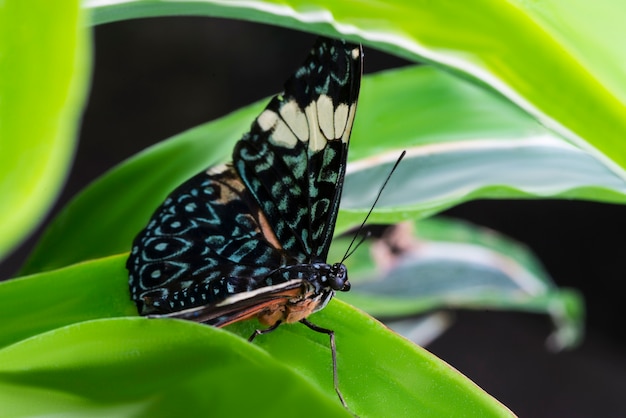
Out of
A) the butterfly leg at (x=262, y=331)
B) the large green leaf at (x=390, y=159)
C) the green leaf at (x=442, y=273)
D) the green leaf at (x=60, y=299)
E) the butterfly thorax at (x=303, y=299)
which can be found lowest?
the green leaf at (x=442, y=273)

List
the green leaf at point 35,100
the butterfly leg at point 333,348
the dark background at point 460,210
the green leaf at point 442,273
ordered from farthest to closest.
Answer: the dark background at point 460,210 < the green leaf at point 442,273 < the butterfly leg at point 333,348 < the green leaf at point 35,100

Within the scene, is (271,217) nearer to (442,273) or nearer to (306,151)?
(306,151)

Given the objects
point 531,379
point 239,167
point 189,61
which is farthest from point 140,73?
point 239,167

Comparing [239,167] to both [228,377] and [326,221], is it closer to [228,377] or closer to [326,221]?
[326,221]

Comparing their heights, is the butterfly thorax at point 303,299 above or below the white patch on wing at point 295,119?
below

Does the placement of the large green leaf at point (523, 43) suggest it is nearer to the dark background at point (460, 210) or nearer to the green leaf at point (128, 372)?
the green leaf at point (128, 372)

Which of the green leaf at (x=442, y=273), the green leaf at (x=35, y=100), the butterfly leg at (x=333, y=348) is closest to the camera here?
the green leaf at (x=35, y=100)

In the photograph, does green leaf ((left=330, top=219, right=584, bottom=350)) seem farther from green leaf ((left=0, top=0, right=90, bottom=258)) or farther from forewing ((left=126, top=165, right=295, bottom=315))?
green leaf ((left=0, top=0, right=90, bottom=258))

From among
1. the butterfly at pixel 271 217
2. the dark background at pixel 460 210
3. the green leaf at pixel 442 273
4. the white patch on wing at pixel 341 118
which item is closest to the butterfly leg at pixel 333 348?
the butterfly at pixel 271 217

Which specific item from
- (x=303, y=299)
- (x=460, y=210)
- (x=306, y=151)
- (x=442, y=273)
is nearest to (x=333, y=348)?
(x=303, y=299)
